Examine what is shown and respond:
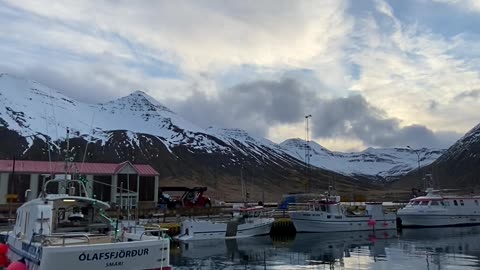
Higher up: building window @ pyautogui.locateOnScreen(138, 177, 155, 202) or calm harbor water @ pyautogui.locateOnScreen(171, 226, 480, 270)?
building window @ pyautogui.locateOnScreen(138, 177, 155, 202)

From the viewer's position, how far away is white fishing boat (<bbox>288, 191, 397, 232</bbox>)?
6278 cm

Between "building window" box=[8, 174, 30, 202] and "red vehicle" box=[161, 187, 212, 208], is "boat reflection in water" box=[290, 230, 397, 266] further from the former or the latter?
"building window" box=[8, 174, 30, 202]

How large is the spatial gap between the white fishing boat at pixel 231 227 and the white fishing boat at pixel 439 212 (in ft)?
76.1

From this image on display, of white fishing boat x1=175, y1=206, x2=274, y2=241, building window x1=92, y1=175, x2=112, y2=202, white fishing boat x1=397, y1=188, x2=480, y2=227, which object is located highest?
building window x1=92, y1=175, x2=112, y2=202

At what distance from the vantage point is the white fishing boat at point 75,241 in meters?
17.5

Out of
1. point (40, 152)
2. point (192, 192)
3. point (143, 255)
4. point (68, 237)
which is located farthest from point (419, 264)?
point (40, 152)

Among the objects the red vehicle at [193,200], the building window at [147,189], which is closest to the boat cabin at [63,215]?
the red vehicle at [193,200]

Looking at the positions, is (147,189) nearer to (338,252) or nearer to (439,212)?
(338,252)

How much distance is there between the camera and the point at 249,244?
50.4 metres

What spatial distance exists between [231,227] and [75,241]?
37307 mm

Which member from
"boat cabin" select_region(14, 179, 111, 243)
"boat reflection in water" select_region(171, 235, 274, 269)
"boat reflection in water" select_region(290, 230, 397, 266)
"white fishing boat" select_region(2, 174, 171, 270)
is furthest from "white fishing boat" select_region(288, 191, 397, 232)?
"boat cabin" select_region(14, 179, 111, 243)

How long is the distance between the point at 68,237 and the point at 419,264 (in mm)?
25298

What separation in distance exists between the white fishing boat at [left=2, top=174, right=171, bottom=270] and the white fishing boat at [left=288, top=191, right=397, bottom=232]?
4178cm

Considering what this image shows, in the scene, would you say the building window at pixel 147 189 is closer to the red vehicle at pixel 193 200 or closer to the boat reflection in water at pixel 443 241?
the red vehicle at pixel 193 200
